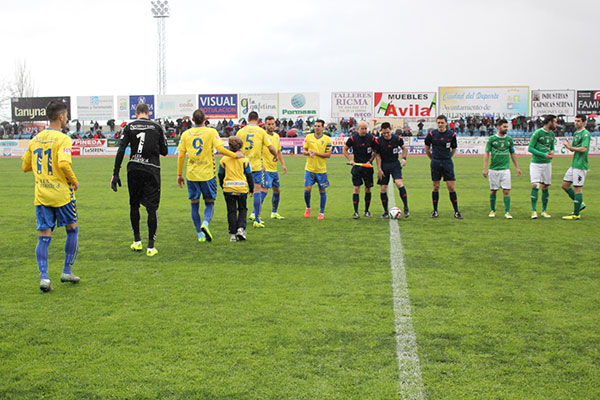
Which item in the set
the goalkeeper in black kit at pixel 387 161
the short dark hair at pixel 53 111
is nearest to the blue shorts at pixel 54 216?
the short dark hair at pixel 53 111

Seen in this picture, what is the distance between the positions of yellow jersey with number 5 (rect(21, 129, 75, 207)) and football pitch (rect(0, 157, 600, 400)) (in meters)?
1.00

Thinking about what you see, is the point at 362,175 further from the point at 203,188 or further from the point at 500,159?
the point at 203,188

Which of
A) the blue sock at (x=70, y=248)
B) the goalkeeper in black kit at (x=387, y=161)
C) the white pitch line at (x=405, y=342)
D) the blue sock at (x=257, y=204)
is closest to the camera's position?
the white pitch line at (x=405, y=342)

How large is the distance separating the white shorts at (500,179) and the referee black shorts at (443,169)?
78cm

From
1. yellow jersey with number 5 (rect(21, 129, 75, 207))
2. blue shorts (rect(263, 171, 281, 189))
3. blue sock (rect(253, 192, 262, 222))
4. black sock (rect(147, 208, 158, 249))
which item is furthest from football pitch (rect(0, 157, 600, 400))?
blue shorts (rect(263, 171, 281, 189))

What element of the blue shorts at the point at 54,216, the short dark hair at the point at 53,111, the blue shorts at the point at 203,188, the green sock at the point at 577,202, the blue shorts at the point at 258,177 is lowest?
the green sock at the point at 577,202

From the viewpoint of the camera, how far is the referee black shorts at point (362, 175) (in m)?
11.4

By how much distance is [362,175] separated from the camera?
11492mm

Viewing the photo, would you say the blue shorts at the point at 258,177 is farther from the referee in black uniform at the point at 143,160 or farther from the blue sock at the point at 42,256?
the blue sock at the point at 42,256

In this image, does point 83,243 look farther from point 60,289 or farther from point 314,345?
point 314,345

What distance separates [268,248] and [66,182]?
319cm

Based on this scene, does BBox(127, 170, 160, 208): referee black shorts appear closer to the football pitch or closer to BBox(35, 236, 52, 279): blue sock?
the football pitch

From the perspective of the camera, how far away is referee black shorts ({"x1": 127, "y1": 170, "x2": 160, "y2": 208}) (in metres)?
7.77

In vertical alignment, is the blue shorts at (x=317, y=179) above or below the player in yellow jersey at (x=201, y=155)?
below
